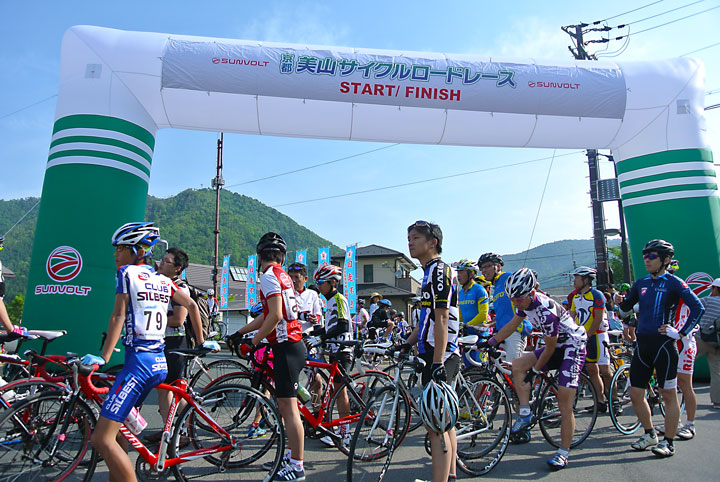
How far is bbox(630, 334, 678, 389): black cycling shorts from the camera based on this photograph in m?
4.62

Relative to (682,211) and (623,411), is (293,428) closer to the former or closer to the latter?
(623,411)

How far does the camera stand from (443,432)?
3.16 m

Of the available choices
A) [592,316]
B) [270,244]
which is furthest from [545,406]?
[270,244]

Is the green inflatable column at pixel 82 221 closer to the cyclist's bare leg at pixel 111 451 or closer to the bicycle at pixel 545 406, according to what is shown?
the cyclist's bare leg at pixel 111 451

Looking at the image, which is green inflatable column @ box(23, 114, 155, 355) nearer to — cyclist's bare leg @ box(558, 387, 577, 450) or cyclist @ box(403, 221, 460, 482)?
cyclist @ box(403, 221, 460, 482)

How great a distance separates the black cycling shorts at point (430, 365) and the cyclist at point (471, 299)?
2486 millimetres

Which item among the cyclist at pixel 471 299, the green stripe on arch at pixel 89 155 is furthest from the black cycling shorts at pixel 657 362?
the green stripe on arch at pixel 89 155

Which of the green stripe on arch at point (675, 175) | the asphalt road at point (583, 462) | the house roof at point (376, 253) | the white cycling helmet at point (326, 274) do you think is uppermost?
the house roof at point (376, 253)

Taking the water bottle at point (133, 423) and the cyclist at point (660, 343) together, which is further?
the cyclist at point (660, 343)

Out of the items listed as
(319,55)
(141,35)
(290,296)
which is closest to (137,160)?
(141,35)

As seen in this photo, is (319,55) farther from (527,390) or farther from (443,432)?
(443,432)

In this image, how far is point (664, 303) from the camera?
15.6ft

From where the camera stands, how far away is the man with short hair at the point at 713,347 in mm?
6996

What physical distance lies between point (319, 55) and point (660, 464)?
8.04 meters
